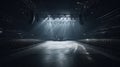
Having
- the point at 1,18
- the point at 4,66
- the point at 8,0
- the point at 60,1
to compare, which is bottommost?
the point at 4,66

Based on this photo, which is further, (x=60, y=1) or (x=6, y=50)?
(x=60, y=1)

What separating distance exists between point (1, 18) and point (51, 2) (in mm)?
13534

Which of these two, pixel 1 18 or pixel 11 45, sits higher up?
pixel 1 18

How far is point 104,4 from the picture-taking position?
22891 millimetres

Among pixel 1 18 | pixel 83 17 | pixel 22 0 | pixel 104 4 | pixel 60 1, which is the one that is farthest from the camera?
pixel 83 17

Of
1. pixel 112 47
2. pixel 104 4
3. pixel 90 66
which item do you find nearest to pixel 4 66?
pixel 90 66

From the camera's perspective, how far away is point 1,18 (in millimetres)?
17406

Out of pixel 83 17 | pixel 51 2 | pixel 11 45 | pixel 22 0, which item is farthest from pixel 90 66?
pixel 83 17

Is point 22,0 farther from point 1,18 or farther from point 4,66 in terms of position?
point 4,66

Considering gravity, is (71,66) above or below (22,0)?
below

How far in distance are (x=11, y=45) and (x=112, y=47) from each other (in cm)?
956

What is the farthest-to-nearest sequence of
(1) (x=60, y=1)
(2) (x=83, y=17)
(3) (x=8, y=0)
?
(2) (x=83, y=17) < (1) (x=60, y=1) < (3) (x=8, y=0)

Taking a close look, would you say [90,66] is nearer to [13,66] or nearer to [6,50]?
[13,66]

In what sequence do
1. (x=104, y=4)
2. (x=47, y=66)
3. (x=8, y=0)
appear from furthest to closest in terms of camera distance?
(x=104, y=4)
(x=8, y=0)
(x=47, y=66)
